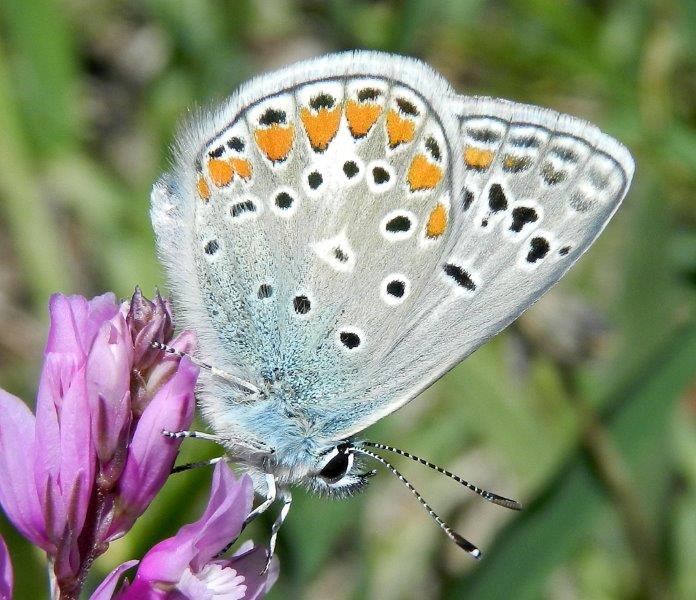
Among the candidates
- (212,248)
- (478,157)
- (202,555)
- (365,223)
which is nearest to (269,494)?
(202,555)

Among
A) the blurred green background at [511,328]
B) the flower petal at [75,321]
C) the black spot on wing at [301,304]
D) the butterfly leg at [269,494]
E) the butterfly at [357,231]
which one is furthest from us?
the blurred green background at [511,328]

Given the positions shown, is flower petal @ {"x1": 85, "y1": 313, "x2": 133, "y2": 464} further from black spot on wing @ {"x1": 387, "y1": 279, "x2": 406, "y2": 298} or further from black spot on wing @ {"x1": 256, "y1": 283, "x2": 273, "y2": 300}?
black spot on wing @ {"x1": 387, "y1": 279, "x2": 406, "y2": 298}

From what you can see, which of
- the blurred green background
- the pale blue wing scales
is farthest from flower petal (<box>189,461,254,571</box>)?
the blurred green background

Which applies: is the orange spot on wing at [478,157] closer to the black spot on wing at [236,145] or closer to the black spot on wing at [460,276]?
the black spot on wing at [460,276]

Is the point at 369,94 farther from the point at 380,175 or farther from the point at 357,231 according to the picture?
the point at 357,231

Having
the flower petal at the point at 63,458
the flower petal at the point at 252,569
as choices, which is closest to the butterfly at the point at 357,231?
the flower petal at the point at 252,569

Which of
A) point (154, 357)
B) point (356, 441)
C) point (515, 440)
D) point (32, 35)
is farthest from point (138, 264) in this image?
point (154, 357)
